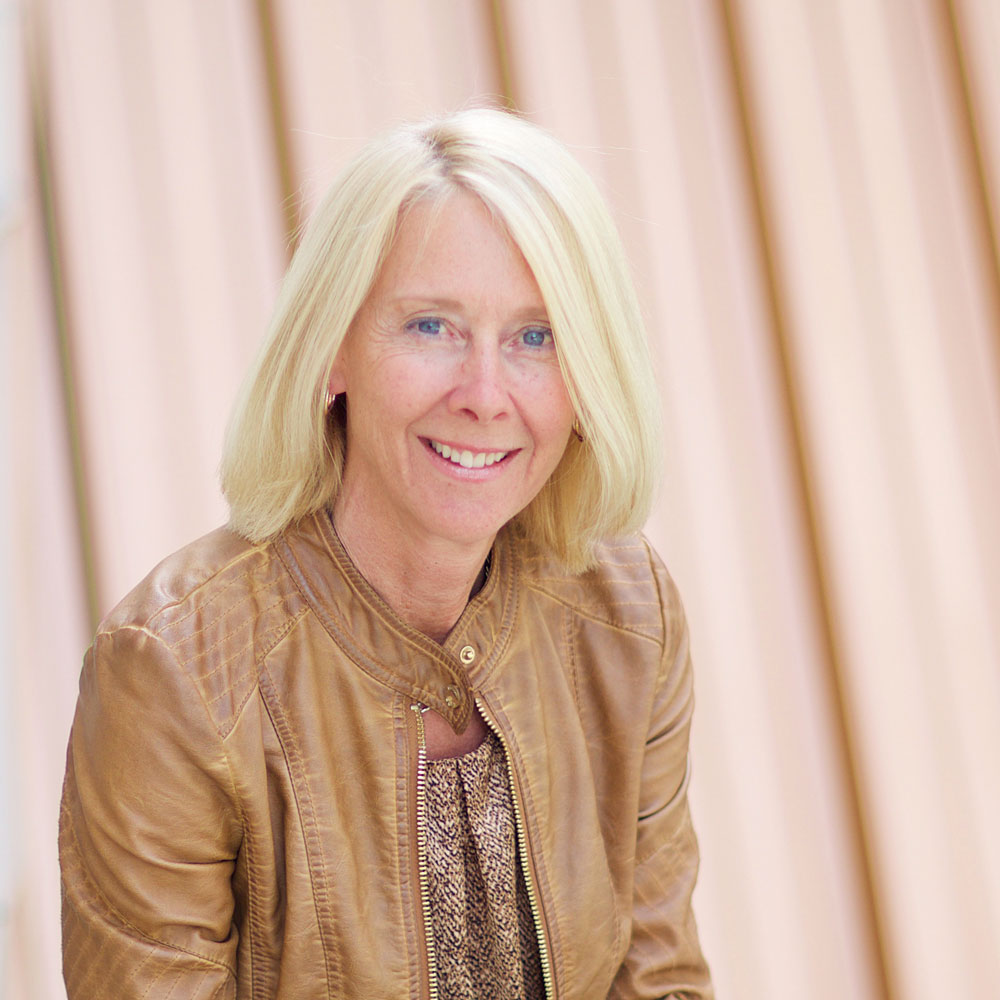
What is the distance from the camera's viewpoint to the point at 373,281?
1272mm

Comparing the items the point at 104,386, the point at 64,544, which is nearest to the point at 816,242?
the point at 104,386

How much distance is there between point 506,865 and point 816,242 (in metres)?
1.35

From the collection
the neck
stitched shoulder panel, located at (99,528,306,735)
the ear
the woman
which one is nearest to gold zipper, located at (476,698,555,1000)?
the woman

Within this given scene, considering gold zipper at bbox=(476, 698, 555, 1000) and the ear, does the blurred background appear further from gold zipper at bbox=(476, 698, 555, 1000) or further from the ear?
gold zipper at bbox=(476, 698, 555, 1000)

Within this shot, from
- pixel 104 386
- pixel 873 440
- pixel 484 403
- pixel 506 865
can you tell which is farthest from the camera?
pixel 873 440

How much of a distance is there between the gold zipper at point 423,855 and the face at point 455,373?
0.23 metres

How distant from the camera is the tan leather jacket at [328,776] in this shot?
1.19m

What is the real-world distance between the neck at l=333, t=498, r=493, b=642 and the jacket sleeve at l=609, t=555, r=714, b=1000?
1.06 ft

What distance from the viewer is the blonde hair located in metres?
1.25

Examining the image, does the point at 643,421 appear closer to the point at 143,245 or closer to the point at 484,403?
the point at 484,403

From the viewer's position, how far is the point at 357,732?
1.30 meters

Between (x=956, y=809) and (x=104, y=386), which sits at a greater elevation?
(x=104, y=386)

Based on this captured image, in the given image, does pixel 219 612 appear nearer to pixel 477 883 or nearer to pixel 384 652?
pixel 384 652

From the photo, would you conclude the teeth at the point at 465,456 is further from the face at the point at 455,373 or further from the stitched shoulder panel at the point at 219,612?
the stitched shoulder panel at the point at 219,612
